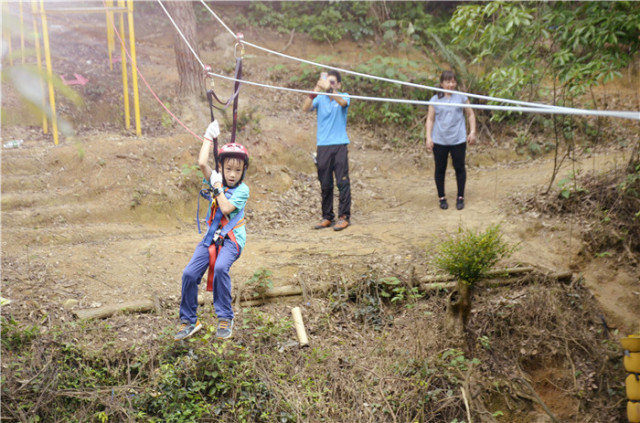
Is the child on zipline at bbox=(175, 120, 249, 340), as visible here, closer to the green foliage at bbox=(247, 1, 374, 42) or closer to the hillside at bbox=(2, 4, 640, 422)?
the hillside at bbox=(2, 4, 640, 422)

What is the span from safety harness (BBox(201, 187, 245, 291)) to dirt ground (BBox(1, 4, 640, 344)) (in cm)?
135

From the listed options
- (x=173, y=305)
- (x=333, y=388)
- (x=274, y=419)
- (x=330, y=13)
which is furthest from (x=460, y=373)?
(x=330, y=13)

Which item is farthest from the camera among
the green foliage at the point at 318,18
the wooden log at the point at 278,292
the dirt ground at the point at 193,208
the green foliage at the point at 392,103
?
the green foliage at the point at 318,18

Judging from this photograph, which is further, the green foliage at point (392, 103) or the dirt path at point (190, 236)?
the green foliage at point (392, 103)

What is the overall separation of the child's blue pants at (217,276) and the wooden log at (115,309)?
975 mm

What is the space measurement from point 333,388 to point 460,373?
122cm

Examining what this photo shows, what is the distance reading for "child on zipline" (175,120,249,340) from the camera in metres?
4.11

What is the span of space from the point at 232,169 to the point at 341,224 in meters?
2.78

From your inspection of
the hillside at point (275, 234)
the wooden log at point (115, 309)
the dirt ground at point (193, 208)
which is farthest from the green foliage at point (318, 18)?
the wooden log at point (115, 309)

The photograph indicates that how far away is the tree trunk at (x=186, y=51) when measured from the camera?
8.58 meters

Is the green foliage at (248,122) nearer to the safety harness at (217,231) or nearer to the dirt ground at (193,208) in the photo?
the dirt ground at (193,208)

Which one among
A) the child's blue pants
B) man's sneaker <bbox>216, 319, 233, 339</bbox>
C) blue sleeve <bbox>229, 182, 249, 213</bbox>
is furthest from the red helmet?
man's sneaker <bbox>216, 319, 233, 339</bbox>

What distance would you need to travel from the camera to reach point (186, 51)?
8.68 m

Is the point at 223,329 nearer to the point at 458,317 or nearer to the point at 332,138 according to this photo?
the point at 458,317
